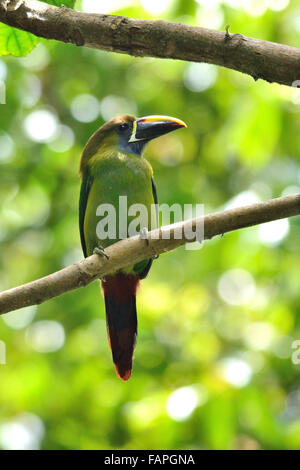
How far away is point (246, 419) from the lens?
143 inches

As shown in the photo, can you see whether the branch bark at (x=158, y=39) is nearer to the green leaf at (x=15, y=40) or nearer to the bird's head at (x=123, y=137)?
the green leaf at (x=15, y=40)

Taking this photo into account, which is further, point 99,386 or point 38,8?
point 99,386

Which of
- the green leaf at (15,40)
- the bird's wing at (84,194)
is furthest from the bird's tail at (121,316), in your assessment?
the green leaf at (15,40)

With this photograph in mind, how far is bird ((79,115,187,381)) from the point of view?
341cm

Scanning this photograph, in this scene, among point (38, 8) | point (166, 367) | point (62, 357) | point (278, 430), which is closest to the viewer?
point (38, 8)

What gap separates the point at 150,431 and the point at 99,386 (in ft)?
4.83

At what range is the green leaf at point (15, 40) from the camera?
2.48m

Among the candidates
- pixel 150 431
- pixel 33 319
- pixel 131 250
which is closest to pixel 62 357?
pixel 33 319

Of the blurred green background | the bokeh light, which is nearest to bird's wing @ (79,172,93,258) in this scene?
the blurred green background

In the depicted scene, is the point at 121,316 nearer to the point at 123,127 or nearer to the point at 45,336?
the point at 123,127

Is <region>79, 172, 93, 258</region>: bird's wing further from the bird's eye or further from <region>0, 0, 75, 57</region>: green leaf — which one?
<region>0, 0, 75, 57</region>: green leaf

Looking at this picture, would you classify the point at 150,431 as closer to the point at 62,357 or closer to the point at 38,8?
the point at 62,357

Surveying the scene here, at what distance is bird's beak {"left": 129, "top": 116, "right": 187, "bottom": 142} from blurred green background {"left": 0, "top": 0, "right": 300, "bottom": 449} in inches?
27.6

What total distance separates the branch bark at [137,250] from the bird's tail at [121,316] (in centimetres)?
102
